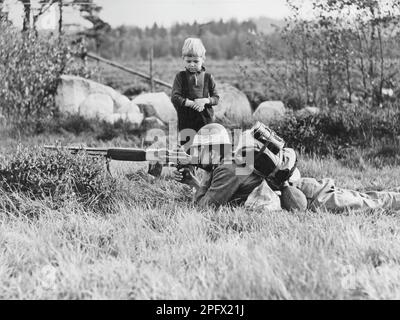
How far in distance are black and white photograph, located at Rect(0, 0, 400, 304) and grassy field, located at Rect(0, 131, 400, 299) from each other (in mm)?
12

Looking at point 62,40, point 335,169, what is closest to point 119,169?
point 335,169

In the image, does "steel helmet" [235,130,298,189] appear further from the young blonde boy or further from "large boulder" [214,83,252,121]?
"large boulder" [214,83,252,121]

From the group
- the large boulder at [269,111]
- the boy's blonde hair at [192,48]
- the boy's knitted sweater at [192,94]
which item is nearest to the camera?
the boy's blonde hair at [192,48]

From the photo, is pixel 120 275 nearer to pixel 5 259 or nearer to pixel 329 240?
pixel 5 259

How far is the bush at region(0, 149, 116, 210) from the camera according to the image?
4895 mm

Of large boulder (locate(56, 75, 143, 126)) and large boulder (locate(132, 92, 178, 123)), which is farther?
large boulder (locate(132, 92, 178, 123))

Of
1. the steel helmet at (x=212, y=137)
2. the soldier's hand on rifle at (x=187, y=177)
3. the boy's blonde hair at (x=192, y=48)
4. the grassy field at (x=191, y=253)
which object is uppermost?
the boy's blonde hair at (x=192, y=48)

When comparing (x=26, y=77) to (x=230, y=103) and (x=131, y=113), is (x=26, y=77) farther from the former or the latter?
(x=230, y=103)

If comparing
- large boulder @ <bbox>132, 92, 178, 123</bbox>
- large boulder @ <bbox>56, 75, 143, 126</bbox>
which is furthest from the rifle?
large boulder @ <bbox>132, 92, 178, 123</bbox>

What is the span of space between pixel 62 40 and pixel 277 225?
8801 mm

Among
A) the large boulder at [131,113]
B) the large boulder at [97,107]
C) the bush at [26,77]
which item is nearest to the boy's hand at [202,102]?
the large boulder at [131,113]

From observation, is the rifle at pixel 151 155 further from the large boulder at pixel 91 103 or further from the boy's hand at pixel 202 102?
the large boulder at pixel 91 103

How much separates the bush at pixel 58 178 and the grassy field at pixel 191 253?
135 mm

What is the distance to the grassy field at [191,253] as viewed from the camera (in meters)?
3.03
